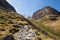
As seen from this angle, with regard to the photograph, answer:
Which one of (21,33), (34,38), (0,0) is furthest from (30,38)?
(0,0)

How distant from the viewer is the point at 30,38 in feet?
171

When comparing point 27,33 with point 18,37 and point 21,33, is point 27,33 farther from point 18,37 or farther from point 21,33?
point 18,37

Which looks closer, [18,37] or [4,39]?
[4,39]

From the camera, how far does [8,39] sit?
45.9 m

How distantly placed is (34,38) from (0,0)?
101 meters

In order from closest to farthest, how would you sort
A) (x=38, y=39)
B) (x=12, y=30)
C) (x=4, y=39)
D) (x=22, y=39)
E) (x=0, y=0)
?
(x=4, y=39)
(x=22, y=39)
(x=38, y=39)
(x=12, y=30)
(x=0, y=0)

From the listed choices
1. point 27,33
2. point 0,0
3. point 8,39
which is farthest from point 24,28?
point 0,0

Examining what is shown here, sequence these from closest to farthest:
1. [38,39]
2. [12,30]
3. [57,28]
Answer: [38,39] < [12,30] < [57,28]

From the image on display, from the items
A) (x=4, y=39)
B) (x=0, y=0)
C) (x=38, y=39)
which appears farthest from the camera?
(x=0, y=0)

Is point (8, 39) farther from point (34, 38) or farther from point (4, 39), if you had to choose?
point (34, 38)

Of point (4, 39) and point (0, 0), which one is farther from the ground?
point (0, 0)

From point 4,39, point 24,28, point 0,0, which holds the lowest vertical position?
point 4,39

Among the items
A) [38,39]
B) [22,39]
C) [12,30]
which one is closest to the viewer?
[22,39]

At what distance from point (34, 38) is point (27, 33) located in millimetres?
4563
